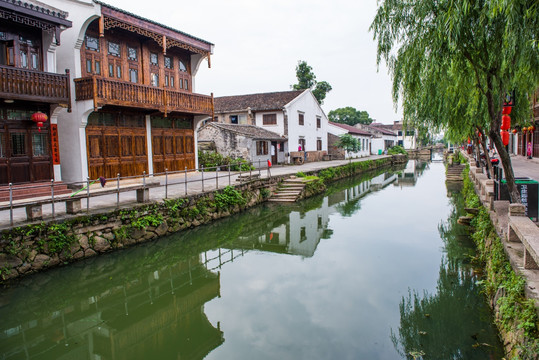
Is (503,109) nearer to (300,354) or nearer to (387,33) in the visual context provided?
(387,33)

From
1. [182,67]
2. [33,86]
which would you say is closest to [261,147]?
[182,67]

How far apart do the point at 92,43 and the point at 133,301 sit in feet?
35.9

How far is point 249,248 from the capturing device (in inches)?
441

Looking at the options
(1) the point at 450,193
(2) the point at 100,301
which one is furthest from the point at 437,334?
(1) the point at 450,193

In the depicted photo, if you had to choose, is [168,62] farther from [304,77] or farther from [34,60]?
[304,77]

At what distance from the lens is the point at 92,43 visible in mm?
14398

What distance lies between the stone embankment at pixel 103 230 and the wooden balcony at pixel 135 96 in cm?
441

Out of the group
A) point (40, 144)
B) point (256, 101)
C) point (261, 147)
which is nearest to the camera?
point (40, 144)

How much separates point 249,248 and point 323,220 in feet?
14.5

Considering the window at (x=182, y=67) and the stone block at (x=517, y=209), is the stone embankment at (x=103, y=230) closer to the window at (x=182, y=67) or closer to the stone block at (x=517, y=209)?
the window at (x=182, y=67)

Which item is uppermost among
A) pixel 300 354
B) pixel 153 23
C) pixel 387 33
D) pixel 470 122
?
pixel 153 23

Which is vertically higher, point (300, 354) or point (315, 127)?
point (315, 127)

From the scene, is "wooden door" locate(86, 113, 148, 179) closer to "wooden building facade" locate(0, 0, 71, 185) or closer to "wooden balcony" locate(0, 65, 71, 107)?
"wooden building facade" locate(0, 0, 71, 185)

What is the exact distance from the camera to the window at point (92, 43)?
14219 mm
